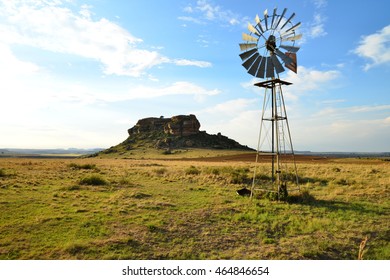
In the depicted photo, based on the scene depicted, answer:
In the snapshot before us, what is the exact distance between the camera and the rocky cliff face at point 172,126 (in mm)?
119375

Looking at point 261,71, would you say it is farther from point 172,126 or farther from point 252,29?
point 172,126

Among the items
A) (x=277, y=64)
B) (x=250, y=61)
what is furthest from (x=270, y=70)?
(x=250, y=61)

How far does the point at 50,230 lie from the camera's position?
372 inches

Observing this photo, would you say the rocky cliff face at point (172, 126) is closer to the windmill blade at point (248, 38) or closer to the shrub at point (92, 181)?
the shrub at point (92, 181)

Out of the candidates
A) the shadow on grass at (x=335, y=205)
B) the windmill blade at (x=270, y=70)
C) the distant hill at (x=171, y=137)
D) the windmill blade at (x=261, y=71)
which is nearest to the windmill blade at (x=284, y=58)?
the windmill blade at (x=270, y=70)

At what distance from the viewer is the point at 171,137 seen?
4574 inches

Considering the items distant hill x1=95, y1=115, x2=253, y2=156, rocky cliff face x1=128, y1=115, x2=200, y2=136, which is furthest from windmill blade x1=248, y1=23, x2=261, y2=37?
rocky cliff face x1=128, y1=115, x2=200, y2=136

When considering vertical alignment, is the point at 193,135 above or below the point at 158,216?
above

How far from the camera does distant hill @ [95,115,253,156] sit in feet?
345

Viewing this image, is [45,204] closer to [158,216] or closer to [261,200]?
[158,216]

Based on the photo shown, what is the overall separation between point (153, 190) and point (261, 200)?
6.69m

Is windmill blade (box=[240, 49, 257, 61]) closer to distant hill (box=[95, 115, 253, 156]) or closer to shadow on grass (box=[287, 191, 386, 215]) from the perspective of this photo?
shadow on grass (box=[287, 191, 386, 215])
